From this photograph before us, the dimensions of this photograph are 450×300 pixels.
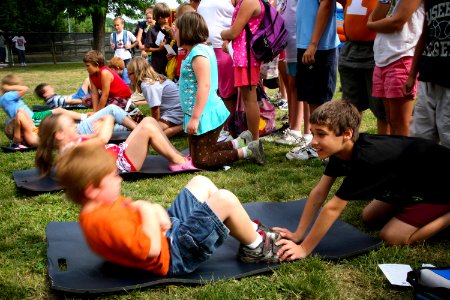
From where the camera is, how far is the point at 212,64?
14.7 ft

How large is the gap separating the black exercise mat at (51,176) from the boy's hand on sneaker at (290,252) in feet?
6.73

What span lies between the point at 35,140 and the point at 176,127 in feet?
5.95

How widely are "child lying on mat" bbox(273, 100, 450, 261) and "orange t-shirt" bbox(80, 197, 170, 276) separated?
0.89 metres

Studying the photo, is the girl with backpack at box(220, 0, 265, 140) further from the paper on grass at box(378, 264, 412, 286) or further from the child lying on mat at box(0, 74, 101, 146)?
the paper on grass at box(378, 264, 412, 286)

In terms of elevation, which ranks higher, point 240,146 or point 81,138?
point 81,138

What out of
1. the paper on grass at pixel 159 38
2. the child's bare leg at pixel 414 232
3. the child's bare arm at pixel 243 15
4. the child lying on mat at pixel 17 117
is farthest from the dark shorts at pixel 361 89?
the paper on grass at pixel 159 38

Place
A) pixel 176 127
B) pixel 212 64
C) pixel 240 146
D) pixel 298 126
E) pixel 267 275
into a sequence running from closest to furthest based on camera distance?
pixel 267 275, pixel 212 64, pixel 240 146, pixel 298 126, pixel 176 127

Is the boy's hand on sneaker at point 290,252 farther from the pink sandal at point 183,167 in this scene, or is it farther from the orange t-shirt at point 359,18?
the orange t-shirt at point 359,18

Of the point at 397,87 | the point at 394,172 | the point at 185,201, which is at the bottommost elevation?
the point at 185,201

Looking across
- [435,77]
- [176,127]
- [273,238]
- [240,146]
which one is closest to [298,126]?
[240,146]

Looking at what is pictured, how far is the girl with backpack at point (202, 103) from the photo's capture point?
4.39 meters

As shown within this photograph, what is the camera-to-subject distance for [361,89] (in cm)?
430

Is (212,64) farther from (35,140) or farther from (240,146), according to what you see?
(35,140)

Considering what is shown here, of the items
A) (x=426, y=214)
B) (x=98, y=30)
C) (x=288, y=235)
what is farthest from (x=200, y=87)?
(x=98, y=30)
